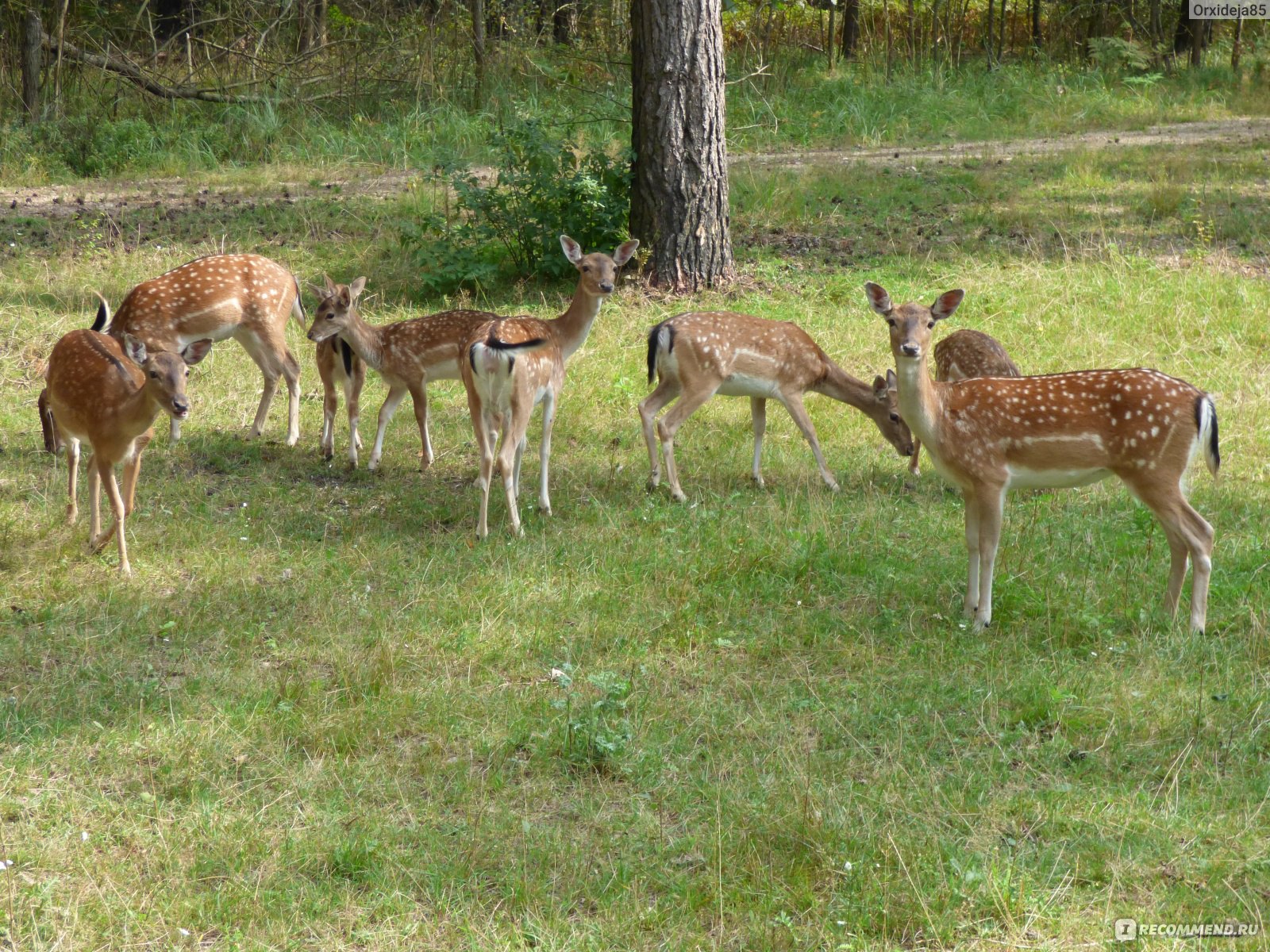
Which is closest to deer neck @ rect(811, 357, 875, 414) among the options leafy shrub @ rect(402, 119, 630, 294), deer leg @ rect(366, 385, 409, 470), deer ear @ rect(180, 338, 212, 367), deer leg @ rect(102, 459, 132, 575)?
deer leg @ rect(366, 385, 409, 470)

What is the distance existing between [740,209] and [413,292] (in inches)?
143

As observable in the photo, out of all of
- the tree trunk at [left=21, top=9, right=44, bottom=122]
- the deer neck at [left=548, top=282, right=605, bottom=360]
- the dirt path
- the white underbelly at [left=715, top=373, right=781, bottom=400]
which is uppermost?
the tree trunk at [left=21, top=9, right=44, bottom=122]

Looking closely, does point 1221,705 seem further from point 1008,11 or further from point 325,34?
point 1008,11

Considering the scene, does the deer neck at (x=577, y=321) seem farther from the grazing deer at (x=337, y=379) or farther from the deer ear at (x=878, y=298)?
the deer ear at (x=878, y=298)

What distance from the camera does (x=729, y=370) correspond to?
8.59m

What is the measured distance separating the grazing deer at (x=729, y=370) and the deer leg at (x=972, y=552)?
70.2 inches

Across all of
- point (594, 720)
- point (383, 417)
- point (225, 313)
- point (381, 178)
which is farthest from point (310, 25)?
point (594, 720)

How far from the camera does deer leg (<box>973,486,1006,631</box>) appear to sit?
21.3 feet

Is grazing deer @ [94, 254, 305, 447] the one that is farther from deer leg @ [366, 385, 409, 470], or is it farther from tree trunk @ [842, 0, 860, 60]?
tree trunk @ [842, 0, 860, 60]

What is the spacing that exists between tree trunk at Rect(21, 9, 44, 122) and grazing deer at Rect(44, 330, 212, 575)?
32.8ft

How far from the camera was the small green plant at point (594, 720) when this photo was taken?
532 centimetres

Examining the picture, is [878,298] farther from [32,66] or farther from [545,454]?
[32,66]

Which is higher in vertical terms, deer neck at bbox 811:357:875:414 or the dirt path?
the dirt path

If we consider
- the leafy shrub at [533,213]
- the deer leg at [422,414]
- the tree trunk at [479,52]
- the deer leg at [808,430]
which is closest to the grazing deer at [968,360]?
the deer leg at [808,430]
